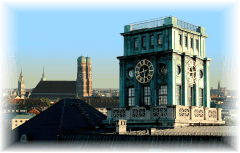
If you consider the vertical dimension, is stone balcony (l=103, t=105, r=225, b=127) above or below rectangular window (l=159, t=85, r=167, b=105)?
below

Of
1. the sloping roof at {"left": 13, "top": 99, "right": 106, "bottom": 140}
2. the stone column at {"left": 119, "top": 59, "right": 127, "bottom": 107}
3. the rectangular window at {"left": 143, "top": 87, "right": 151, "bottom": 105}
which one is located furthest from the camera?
the sloping roof at {"left": 13, "top": 99, "right": 106, "bottom": 140}

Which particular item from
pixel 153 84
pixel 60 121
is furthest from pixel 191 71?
pixel 60 121

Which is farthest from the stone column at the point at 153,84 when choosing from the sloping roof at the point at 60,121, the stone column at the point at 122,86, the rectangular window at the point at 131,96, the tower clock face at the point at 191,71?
the sloping roof at the point at 60,121

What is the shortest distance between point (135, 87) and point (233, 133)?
15626 mm

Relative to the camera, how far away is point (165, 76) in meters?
51.0

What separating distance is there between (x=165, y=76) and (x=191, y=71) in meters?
3.57

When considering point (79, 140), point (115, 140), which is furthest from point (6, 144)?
point (115, 140)

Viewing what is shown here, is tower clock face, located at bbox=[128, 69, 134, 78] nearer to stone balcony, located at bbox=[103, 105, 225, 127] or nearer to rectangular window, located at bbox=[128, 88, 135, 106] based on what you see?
rectangular window, located at bbox=[128, 88, 135, 106]

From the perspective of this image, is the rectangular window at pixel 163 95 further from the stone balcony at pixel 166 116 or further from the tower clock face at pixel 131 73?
the tower clock face at pixel 131 73

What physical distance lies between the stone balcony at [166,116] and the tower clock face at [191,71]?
3.48 meters

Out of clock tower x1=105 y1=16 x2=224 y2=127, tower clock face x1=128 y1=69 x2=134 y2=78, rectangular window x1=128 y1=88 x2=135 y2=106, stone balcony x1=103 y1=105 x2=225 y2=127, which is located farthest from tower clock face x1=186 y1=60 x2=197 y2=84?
rectangular window x1=128 y1=88 x2=135 y2=106

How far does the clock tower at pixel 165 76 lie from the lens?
164 ft

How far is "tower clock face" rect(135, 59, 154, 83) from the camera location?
52188 mm

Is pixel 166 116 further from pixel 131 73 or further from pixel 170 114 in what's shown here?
pixel 131 73
